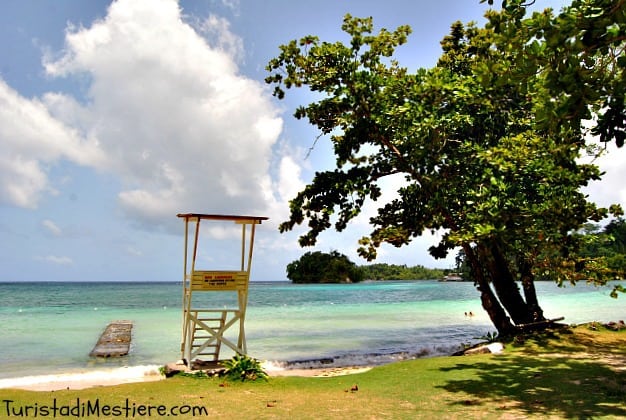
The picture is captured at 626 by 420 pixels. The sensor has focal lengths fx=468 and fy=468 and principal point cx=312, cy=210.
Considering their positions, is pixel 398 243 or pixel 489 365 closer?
pixel 489 365

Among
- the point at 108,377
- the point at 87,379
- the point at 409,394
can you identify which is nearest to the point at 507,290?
the point at 409,394

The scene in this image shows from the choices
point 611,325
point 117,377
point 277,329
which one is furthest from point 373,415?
point 277,329

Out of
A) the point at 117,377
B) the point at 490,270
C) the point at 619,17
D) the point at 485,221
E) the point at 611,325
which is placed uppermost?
the point at 619,17

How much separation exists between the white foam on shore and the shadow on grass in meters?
6.72

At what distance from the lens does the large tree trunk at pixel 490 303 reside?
1388cm

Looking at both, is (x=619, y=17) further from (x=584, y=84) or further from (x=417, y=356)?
(x=417, y=356)

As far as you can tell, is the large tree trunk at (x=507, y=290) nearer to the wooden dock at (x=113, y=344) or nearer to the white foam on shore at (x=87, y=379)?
the white foam on shore at (x=87, y=379)

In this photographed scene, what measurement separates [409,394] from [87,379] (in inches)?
316

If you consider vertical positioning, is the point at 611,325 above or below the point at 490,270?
below

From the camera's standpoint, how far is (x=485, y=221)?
10.8 metres

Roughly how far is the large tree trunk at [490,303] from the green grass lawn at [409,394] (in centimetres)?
304

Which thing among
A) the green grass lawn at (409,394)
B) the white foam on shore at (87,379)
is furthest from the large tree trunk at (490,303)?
the white foam on shore at (87,379)

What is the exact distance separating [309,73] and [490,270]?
26.3 ft

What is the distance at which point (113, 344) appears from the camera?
17.2 metres
